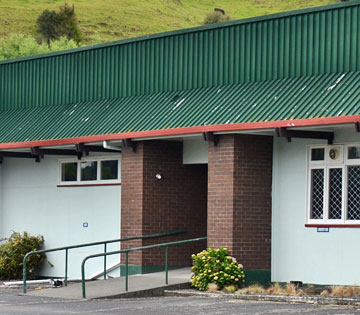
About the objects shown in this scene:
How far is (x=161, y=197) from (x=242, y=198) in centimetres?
291

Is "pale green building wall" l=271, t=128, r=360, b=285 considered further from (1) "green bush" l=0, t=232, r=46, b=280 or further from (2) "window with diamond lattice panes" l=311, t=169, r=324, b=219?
(1) "green bush" l=0, t=232, r=46, b=280

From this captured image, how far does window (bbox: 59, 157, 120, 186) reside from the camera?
1011 inches

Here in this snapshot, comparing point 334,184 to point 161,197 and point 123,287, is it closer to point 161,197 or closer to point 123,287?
point 161,197

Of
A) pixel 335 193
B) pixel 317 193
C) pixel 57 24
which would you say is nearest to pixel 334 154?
pixel 335 193

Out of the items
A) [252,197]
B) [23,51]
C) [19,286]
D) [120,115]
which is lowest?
[19,286]

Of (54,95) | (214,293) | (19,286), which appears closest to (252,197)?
(214,293)

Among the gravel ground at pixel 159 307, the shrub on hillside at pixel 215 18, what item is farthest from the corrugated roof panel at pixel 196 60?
the shrub on hillside at pixel 215 18

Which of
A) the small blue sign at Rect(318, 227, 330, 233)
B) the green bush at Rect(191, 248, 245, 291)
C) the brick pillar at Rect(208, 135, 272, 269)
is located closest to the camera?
the small blue sign at Rect(318, 227, 330, 233)

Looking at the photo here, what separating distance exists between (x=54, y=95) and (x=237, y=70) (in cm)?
671

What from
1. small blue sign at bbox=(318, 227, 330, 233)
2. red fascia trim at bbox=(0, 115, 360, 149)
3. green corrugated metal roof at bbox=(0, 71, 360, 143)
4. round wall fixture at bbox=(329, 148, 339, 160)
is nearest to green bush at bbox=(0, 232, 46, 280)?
red fascia trim at bbox=(0, 115, 360, 149)

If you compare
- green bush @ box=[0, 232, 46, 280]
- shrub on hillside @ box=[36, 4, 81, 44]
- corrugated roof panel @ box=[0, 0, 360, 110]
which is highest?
shrub on hillside @ box=[36, 4, 81, 44]

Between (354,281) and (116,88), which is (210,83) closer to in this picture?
(116,88)

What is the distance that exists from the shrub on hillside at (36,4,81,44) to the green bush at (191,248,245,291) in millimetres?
77689

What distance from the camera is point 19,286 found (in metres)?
24.5
